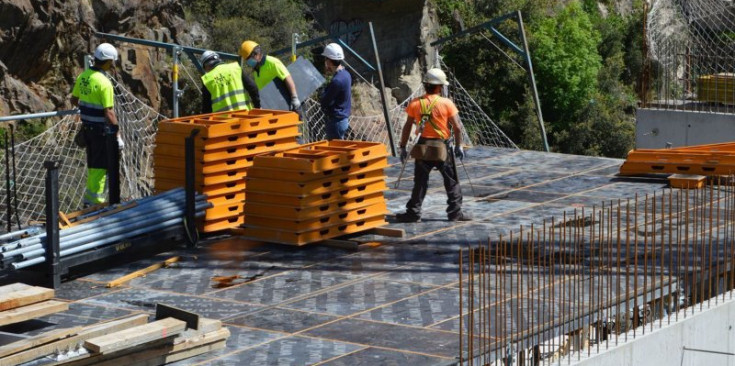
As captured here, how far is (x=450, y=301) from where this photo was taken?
37.6ft

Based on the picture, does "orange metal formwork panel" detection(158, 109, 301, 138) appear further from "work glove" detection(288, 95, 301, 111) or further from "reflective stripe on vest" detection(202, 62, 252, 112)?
"work glove" detection(288, 95, 301, 111)

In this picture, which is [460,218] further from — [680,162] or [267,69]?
[680,162]

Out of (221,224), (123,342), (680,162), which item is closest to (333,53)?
(221,224)

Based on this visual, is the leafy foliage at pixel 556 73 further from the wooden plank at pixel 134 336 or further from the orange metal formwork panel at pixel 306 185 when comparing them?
the wooden plank at pixel 134 336

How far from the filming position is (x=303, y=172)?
13.5 m

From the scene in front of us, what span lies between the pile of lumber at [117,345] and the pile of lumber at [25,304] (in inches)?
26.5

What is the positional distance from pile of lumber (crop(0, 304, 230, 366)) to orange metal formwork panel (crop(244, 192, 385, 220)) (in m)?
3.74

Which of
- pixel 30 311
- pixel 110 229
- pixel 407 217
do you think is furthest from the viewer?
pixel 407 217

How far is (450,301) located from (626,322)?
62.0 inches

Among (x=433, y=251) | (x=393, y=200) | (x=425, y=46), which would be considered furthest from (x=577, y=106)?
(x=433, y=251)

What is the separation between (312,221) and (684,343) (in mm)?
4176

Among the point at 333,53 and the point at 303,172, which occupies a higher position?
the point at 333,53

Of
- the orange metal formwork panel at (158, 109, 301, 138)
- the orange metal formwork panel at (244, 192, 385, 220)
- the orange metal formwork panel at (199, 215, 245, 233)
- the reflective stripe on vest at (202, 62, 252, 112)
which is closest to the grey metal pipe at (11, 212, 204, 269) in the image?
the orange metal formwork panel at (199, 215, 245, 233)

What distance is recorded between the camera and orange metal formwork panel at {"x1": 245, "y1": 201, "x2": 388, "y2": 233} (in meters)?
13.6
